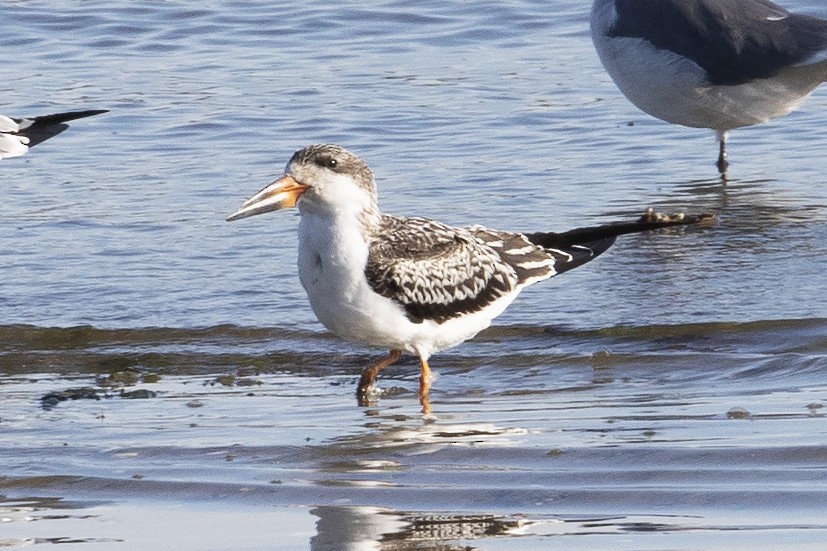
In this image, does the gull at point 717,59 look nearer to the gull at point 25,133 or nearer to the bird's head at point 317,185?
the gull at point 25,133

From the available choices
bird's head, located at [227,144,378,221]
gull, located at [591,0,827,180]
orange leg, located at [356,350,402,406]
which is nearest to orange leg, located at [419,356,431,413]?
orange leg, located at [356,350,402,406]

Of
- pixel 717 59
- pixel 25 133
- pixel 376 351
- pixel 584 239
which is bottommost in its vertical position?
pixel 376 351

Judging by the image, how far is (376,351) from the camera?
7.38 meters

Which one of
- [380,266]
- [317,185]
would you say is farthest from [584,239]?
[317,185]

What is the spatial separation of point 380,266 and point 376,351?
3.86 feet

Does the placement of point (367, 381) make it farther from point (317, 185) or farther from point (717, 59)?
point (717, 59)

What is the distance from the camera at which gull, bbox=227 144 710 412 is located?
6.18 m

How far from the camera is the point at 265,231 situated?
370 inches

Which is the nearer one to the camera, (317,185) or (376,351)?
(317,185)

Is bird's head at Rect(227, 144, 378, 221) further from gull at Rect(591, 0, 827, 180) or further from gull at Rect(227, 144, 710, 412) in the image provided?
gull at Rect(591, 0, 827, 180)

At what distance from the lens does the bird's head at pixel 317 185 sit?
613 cm

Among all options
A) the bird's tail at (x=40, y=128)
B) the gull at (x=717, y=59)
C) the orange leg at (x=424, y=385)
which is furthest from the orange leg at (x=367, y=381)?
the gull at (x=717, y=59)

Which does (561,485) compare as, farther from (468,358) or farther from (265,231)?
(265,231)

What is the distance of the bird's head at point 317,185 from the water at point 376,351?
32.1 inches
